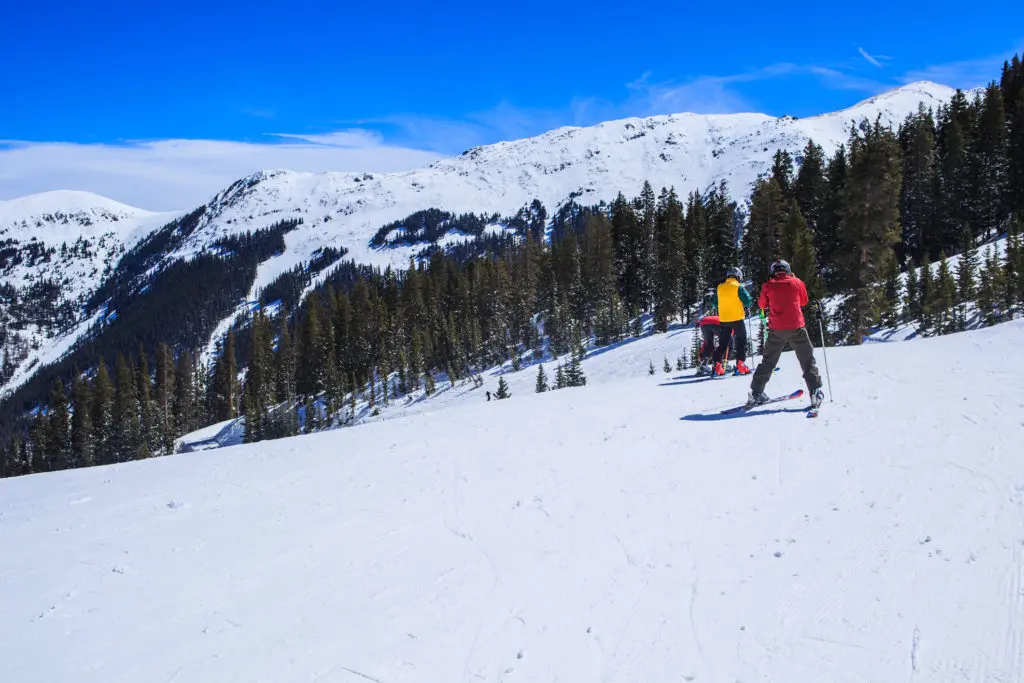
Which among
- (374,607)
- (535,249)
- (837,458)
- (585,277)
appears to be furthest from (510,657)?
(535,249)

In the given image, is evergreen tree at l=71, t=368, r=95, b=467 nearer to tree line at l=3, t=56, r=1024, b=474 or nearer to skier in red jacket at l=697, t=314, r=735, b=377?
tree line at l=3, t=56, r=1024, b=474

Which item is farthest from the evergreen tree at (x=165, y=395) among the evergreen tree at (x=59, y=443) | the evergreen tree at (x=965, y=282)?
the evergreen tree at (x=965, y=282)

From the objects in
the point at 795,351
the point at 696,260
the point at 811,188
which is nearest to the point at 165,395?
the point at 696,260

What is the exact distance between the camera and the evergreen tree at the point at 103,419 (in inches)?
3056

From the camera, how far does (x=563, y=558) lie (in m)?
5.27

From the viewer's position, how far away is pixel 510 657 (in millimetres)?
3975

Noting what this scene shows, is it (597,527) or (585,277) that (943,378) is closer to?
(597,527)

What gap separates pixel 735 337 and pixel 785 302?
397 centimetres

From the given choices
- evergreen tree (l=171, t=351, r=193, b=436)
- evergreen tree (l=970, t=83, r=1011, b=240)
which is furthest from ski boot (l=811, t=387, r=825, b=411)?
A: evergreen tree (l=171, t=351, r=193, b=436)

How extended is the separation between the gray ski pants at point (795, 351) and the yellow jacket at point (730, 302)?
3.18 m

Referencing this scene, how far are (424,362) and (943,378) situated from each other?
71.1 metres

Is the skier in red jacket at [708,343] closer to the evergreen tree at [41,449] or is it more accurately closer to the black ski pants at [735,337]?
the black ski pants at [735,337]

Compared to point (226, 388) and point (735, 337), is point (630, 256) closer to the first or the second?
point (735, 337)

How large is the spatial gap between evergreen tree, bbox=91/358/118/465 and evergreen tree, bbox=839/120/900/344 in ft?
278
